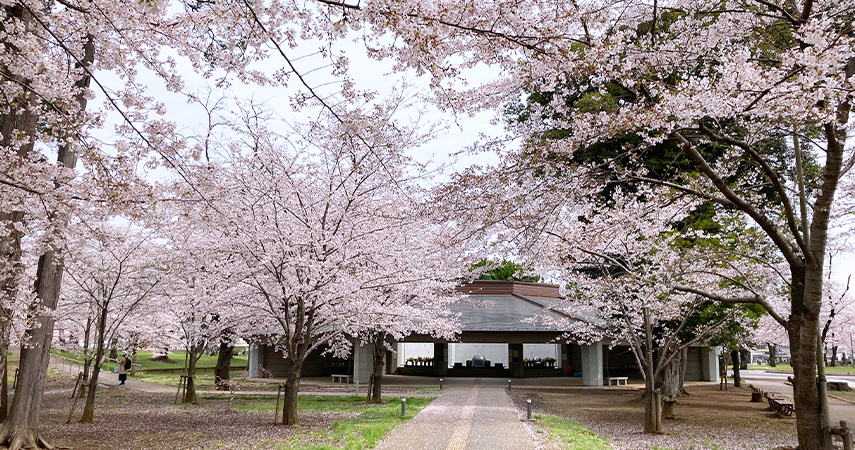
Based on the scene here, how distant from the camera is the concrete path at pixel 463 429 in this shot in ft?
29.3

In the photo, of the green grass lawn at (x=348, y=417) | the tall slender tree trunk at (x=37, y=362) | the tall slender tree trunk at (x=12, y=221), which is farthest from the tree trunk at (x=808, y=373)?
the tall slender tree trunk at (x=37, y=362)

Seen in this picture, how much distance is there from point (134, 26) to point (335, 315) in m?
7.61

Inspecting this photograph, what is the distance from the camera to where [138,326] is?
18078 millimetres

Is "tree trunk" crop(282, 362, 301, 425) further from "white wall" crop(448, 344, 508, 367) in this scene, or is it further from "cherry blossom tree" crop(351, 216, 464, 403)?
"white wall" crop(448, 344, 508, 367)

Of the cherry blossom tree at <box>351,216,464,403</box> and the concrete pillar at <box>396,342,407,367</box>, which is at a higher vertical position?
the cherry blossom tree at <box>351,216,464,403</box>

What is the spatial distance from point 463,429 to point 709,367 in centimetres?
2460

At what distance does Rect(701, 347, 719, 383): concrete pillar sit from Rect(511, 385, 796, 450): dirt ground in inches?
294

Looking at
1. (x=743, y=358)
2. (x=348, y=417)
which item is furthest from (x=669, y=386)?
(x=743, y=358)

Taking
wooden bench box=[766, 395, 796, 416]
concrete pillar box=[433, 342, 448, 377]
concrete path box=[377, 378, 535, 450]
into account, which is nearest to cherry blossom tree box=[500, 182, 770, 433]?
wooden bench box=[766, 395, 796, 416]

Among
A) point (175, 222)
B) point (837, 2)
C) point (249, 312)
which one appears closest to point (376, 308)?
point (249, 312)

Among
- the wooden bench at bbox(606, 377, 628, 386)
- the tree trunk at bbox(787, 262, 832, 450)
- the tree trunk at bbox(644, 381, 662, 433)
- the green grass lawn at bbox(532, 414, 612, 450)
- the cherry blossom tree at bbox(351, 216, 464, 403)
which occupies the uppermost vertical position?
the cherry blossom tree at bbox(351, 216, 464, 403)

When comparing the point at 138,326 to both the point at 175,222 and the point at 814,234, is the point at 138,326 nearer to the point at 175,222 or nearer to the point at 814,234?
the point at 175,222

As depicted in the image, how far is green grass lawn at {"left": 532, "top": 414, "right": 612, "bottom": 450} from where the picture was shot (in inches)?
356

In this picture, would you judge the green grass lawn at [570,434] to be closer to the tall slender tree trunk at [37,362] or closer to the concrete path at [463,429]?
the concrete path at [463,429]
